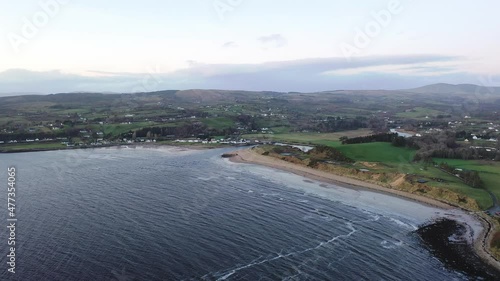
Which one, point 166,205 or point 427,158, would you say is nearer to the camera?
point 166,205

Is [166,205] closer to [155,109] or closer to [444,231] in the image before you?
[444,231]

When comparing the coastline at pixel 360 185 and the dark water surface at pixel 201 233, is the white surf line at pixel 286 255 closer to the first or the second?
the dark water surface at pixel 201 233

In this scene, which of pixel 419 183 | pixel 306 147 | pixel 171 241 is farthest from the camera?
pixel 306 147

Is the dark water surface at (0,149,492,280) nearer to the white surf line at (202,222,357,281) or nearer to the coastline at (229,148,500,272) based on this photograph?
the white surf line at (202,222,357,281)

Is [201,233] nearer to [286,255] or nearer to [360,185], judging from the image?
[286,255]

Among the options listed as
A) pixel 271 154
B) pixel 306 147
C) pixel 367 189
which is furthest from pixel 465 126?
pixel 367 189

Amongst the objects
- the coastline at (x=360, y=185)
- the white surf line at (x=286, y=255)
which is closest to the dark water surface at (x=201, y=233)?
the white surf line at (x=286, y=255)

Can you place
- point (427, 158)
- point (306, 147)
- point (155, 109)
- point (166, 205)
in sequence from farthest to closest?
point (155, 109) → point (306, 147) → point (427, 158) → point (166, 205)
